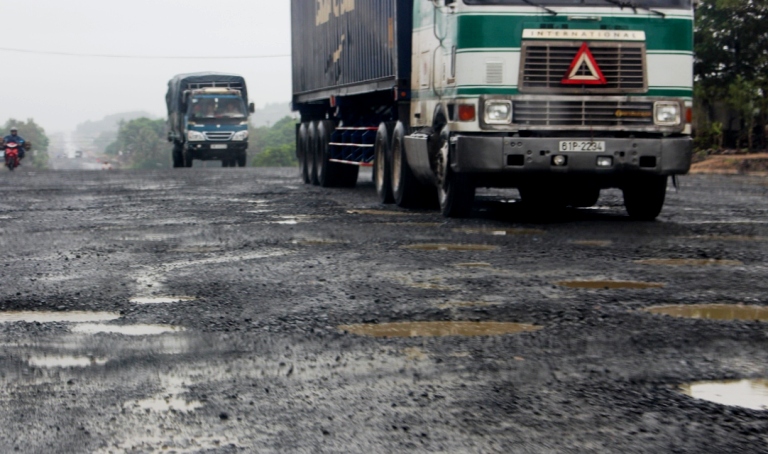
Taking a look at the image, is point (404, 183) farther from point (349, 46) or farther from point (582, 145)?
point (349, 46)

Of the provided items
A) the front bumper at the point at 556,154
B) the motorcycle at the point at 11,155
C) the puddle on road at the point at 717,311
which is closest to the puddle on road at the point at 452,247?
the front bumper at the point at 556,154

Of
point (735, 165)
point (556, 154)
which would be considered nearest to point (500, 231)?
point (556, 154)

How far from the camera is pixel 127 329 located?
247 inches

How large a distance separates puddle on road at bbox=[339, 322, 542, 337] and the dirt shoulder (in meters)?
23.6

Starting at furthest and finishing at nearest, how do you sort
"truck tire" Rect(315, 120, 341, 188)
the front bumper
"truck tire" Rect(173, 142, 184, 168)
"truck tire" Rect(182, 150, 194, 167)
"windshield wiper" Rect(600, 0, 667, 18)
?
"truck tire" Rect(173, 142, 184, 168) < "truck tire" Rect(182, 150, 194, 167) < "truck tire" Rect(315, 120, 341, 188) < "windshield wiper" Rect(600, 0, 667, 18) < the front bumper

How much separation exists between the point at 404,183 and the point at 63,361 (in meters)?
10.1

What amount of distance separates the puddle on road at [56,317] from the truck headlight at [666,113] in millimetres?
7421

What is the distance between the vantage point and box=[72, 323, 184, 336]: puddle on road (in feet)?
20.3

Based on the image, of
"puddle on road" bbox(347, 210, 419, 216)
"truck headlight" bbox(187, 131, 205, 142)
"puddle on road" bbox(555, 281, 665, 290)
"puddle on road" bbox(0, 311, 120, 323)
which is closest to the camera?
"puddle on road" bbox(0, 311, 120, 323)

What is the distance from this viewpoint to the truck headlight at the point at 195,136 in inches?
1609

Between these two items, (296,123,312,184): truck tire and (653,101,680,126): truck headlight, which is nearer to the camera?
(653,101,680,126): truck headlight

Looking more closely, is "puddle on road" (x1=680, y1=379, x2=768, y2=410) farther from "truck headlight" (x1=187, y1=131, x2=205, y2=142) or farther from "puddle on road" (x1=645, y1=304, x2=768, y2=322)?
"truck headlight" (x1=187, y1=131, x2=205, y2=142)

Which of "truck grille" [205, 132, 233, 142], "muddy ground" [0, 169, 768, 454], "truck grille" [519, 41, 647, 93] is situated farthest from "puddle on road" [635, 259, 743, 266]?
"truck grille" [205, 132, 233, 142]

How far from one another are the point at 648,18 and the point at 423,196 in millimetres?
3818
